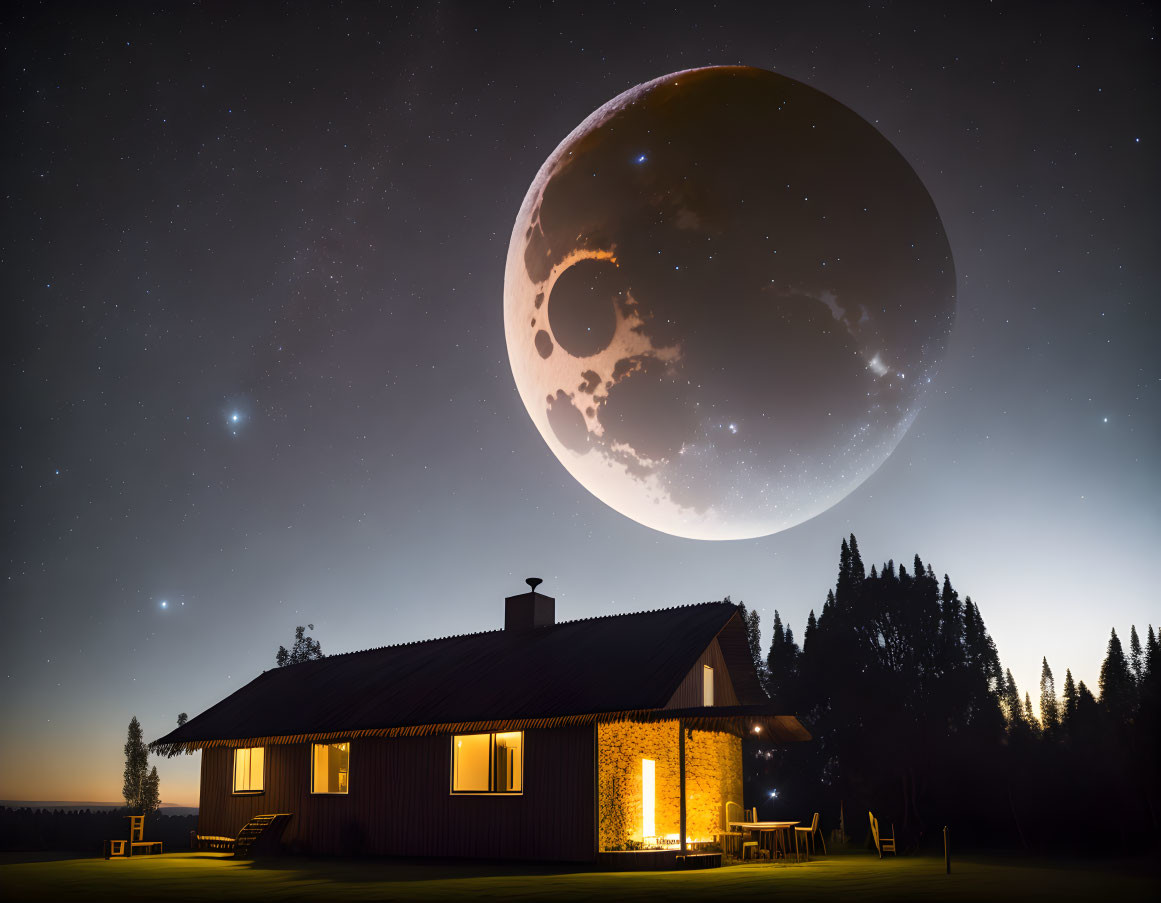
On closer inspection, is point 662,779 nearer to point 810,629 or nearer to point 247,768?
point 247,768

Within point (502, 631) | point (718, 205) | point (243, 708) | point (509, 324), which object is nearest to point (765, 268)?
point (718, 205)

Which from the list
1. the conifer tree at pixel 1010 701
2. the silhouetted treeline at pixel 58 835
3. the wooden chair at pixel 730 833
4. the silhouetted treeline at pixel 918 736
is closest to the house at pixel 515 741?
the wooden chair at pixel 730 833

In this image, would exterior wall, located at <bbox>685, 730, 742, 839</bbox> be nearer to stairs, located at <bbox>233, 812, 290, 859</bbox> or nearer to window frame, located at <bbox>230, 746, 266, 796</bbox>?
stairs, located at <bbox>233, 812, 290, 859</bbox>

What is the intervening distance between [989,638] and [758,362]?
42860mm

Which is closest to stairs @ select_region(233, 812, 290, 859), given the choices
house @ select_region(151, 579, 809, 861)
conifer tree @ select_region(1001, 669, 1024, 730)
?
house @ select_region(151, 579, 809, 861)

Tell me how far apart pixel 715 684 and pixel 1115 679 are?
82.3 meters

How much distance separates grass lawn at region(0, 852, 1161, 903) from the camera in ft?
39.2

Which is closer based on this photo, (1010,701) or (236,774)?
(236,774)

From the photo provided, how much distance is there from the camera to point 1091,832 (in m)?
26.5

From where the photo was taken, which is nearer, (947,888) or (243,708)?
(947,888)

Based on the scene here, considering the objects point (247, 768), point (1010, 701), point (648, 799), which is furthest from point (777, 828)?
point (1010, 701)

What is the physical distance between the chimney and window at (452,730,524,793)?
3887 millimetres

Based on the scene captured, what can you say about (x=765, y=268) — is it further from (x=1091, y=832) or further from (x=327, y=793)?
(x=1091, y=832)

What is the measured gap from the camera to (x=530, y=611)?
80.9ft
